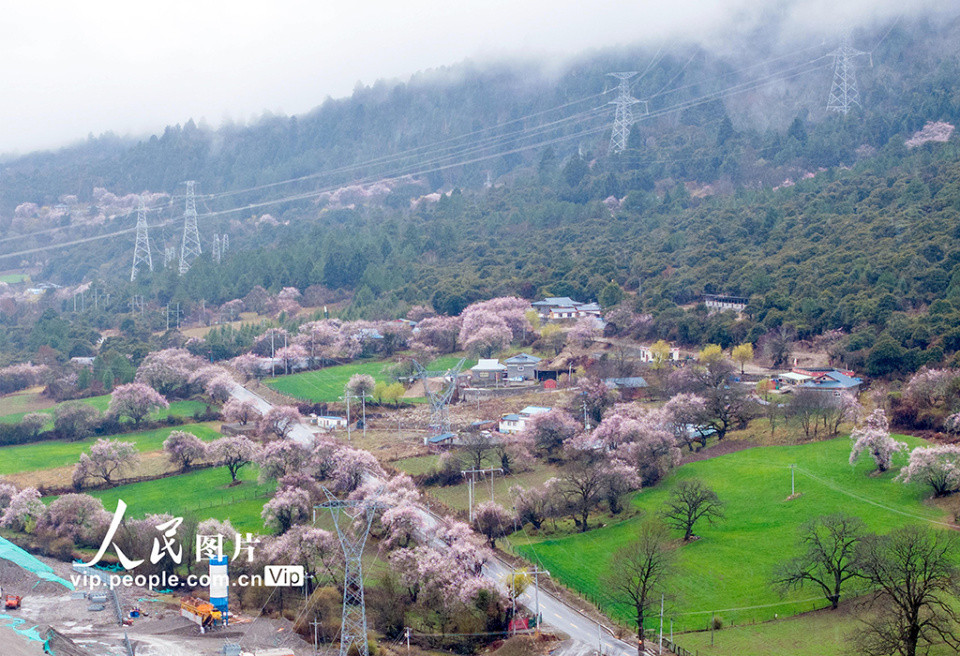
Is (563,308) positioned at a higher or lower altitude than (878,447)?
higher

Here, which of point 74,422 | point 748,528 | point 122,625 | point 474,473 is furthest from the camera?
point 74,422

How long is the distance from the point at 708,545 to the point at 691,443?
1011 cm

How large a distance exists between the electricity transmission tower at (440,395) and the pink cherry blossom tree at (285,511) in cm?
1161

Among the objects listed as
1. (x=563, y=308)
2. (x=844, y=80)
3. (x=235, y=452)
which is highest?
(x=844, y=80)

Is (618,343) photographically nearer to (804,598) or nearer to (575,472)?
(575,472)

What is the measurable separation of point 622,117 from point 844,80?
67.2 ft

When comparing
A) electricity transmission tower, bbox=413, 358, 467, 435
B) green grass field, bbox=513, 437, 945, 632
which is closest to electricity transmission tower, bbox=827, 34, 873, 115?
electricity transmission tower, bbox=413, 358, 467, 435

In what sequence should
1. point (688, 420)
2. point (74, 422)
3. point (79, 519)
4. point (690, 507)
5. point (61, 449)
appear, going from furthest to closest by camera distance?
point (74, 422) → point (61, 449) → point (688, 420) → point (79, 519) → point (690, 507)

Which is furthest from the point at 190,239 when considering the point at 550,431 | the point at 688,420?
the point at 688,420

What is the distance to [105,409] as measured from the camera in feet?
177

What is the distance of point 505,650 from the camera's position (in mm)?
27406

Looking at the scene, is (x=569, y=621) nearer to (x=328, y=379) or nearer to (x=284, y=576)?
(x=284, y=576)

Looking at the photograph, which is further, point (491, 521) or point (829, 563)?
point (491, 521)

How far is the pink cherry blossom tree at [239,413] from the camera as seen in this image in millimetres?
51375
